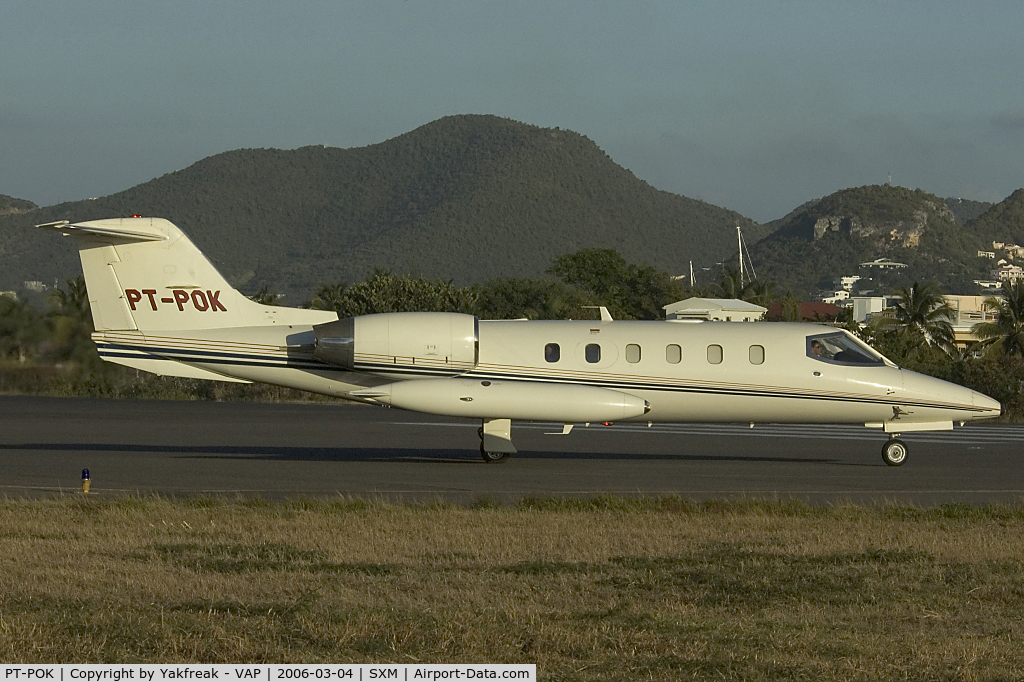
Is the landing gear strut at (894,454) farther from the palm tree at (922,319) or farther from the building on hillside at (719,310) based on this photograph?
the palm tree at (922,319)

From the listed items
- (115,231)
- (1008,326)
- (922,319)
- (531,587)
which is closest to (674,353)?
(115,231)

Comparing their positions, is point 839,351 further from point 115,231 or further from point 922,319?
point 922,319

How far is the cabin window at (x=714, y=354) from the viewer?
22.8m

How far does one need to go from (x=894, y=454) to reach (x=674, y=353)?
4.59 metres

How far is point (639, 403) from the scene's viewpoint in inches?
870

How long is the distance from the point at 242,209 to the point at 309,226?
31.7 feet

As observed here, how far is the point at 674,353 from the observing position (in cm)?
2272

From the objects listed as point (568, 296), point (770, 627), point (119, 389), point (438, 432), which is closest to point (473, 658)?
point (770, 627)

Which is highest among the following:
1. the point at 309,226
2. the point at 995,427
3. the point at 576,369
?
the point at 309,226

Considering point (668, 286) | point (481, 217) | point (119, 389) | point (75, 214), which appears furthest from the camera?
point (481, 217)

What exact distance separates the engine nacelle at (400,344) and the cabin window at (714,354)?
4280 mm

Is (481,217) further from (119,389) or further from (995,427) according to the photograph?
(995,427)

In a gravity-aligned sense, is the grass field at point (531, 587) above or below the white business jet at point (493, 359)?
below

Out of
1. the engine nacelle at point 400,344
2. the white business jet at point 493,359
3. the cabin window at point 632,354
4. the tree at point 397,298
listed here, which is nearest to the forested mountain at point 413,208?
the tree at point 397,298
